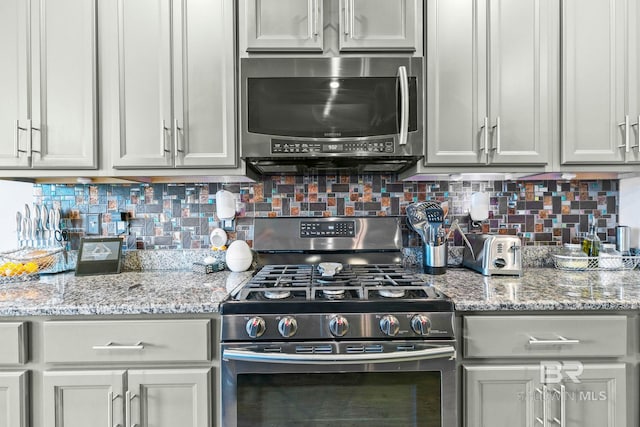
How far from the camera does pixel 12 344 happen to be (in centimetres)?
117

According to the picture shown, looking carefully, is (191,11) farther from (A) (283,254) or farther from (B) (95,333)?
(B) (95,333)

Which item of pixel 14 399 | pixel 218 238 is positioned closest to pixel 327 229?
pixel 218 238

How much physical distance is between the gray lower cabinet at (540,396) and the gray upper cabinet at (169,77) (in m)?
1.48

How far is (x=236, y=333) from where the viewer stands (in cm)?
115

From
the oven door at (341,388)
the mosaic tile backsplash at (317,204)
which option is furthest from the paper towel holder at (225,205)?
the oven door at (341,388)

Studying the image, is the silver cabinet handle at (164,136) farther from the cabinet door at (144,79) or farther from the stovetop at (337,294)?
the stovetop at (337,294)

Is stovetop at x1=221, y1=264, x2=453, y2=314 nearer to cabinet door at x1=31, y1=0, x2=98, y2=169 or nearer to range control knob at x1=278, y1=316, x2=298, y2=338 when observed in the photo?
range control knob at x1=278, y1=316, x2=298, y2=338

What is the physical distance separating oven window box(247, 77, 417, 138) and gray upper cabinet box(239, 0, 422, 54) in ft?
0.57

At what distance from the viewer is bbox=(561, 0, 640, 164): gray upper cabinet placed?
1534 mm

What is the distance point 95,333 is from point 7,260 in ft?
3.01

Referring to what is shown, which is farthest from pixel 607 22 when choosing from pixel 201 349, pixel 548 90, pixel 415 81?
pixel 201 349

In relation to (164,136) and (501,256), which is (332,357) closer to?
(501,256)

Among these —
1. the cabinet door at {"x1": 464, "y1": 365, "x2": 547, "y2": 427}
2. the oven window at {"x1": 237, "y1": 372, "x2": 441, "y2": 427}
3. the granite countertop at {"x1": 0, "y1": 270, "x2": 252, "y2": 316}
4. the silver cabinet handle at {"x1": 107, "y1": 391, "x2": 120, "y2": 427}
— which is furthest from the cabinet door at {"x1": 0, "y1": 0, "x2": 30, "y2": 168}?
the cabinet door at {"x1": 464, "y1": 365, "x2": 547, "y2": 427}

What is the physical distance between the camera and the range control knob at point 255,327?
114 centimetres
